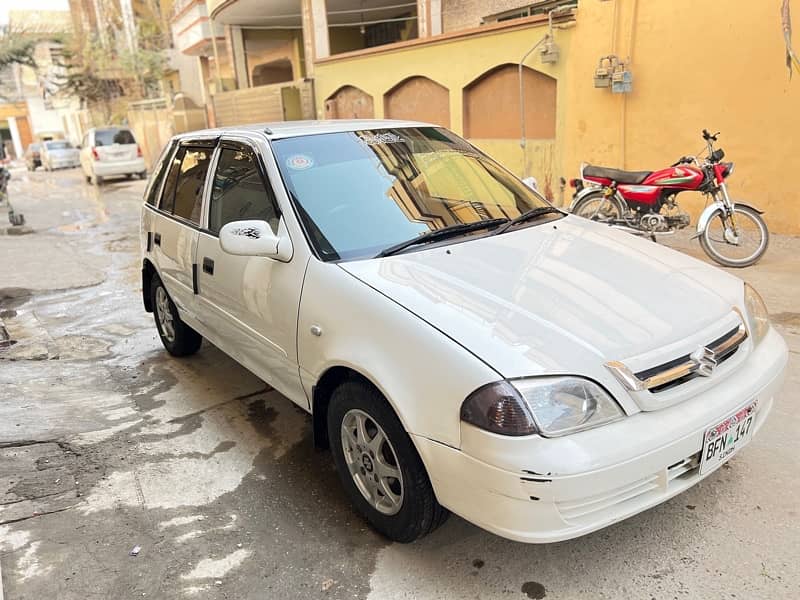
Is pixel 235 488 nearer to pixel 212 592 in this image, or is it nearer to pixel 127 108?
pixel 212 592

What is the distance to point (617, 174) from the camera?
7145 mm

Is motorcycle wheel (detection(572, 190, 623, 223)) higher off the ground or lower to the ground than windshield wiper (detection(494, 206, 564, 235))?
lower

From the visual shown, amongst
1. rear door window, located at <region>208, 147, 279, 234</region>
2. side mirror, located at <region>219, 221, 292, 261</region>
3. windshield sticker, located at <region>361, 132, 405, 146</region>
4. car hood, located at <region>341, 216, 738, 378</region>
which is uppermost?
windshield sticker, located at <region>361, 132, 405, 146</region>

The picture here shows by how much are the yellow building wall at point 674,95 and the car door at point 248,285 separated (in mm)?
6067

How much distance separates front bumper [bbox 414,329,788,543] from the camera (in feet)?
6.95

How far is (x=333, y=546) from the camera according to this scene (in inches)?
109

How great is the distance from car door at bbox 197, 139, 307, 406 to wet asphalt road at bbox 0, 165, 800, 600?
0.52m

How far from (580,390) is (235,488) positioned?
1914 mm

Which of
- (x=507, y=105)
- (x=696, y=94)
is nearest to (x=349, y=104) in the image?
(x=507, y=105)

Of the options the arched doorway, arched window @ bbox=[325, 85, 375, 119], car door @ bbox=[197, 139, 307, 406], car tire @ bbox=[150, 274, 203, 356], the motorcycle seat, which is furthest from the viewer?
the arched doorway

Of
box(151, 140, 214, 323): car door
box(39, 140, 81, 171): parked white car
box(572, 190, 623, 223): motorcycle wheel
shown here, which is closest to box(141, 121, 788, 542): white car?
box(151, 140, 214, 323): car door

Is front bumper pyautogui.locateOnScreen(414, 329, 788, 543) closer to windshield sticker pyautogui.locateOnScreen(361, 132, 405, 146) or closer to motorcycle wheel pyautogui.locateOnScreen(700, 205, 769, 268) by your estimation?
windshield sticker pyautogui.locateOnScreen(361, 132, 405, 146)

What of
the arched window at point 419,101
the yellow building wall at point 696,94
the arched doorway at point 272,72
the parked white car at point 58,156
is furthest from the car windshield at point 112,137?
the yellow building wall at point 696,94

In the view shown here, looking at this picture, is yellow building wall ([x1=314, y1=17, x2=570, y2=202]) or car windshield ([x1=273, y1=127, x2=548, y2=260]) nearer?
car windshield ([x1=273, y1=127, x2=548, y2=260])
